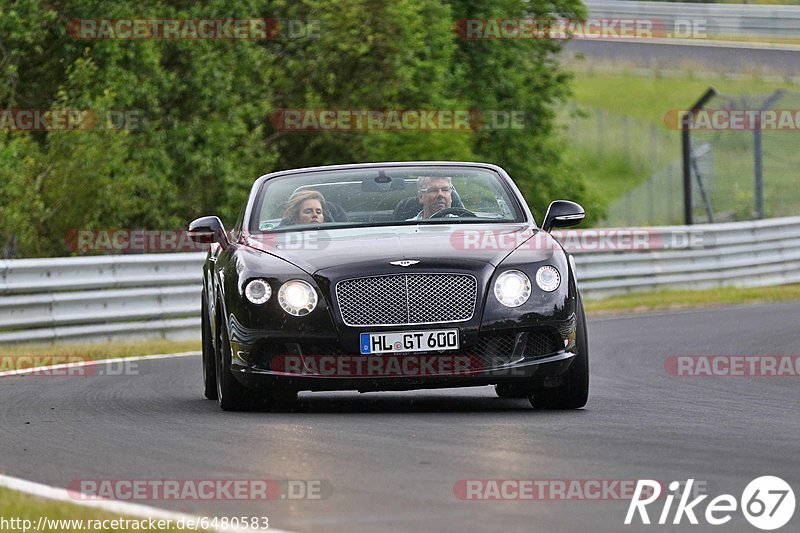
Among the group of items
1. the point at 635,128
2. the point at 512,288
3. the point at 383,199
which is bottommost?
the point at 635,128

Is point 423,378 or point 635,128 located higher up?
point 423,378

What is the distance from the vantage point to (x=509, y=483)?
6445mm

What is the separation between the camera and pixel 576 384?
9.51m

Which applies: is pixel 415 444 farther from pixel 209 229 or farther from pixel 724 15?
pixel 724 15

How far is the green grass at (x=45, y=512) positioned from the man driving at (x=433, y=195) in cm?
440

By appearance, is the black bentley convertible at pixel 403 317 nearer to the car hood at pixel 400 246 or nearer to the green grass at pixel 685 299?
the car hood at pixel 400 246

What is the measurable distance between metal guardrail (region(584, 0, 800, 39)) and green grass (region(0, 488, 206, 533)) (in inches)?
1858

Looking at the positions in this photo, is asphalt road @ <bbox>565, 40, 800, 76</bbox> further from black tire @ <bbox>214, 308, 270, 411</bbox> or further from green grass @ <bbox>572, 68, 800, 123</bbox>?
black tire @ <bbox>214, 308, 270, 411</bbox>

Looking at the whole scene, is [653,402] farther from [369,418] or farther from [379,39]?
[379,39]

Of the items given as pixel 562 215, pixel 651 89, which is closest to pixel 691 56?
pixel 651 89

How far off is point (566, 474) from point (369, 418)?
2464 millimetres

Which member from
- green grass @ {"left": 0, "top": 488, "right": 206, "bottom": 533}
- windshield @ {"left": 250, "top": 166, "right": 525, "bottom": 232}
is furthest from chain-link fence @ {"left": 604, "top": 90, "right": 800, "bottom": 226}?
green grass @ {"left": 0, "top": 488, "right": 206, "bottom": 533}

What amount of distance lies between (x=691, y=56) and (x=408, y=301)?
44584mm

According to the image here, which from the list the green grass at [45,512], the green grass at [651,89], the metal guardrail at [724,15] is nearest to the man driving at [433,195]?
the green grass at [45,512]
